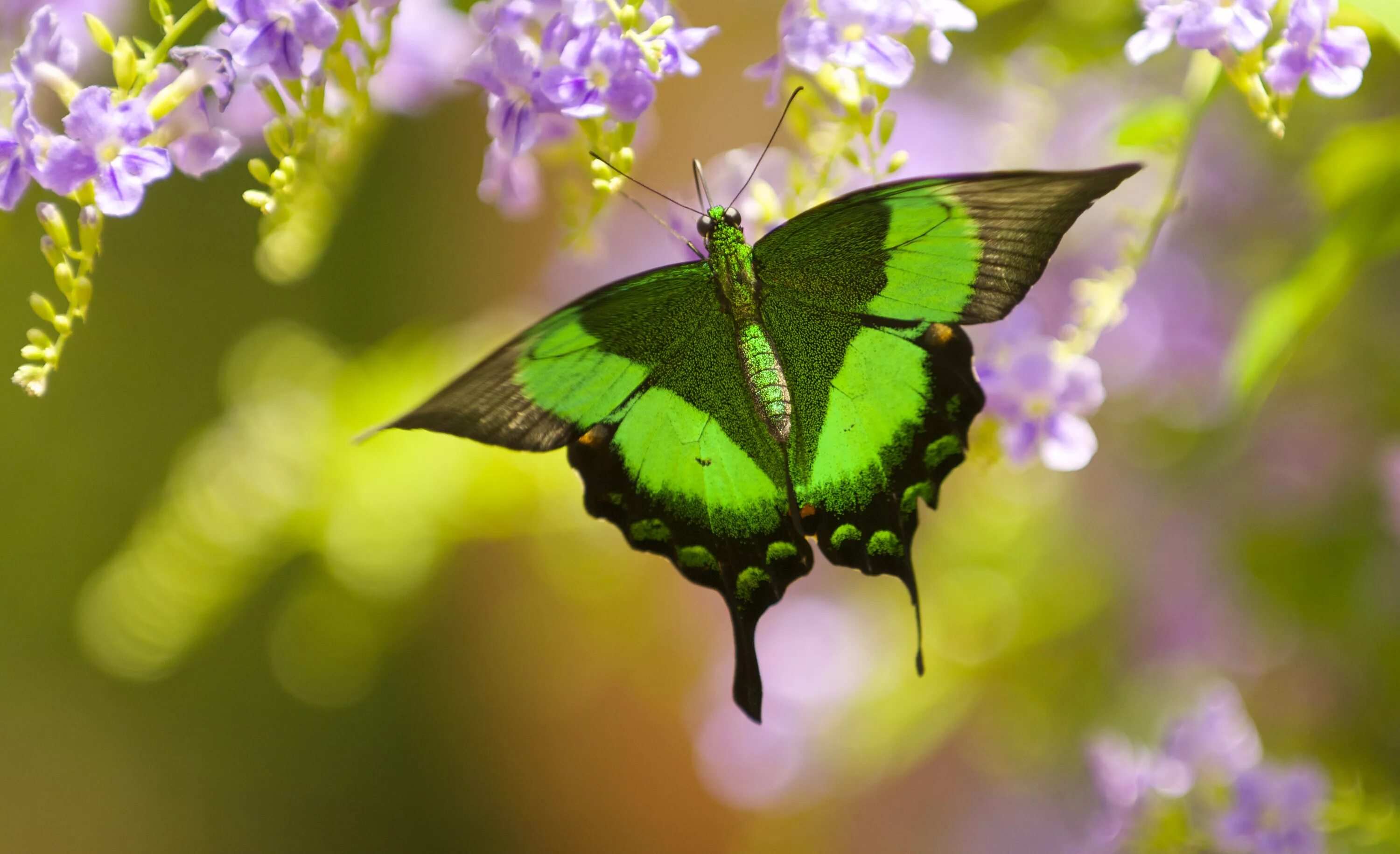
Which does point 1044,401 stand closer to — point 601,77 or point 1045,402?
point 1045,402

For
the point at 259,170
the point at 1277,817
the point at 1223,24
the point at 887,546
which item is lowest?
the point at 1277,817

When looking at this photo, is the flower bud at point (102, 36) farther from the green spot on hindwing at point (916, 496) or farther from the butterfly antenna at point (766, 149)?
the green spot on hindwing at point (916, 496)

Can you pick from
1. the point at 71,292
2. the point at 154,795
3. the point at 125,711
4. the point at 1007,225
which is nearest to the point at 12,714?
the point at 125,711

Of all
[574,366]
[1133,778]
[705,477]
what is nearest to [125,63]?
[574,366]

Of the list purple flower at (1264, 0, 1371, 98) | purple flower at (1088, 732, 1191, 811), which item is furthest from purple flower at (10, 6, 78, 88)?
purple flower at (1088, 732, 1191, 811)

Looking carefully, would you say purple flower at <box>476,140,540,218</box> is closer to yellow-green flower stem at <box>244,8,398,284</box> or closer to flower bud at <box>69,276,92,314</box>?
yellow-green flower stem at <box>244,8,398,284</box>

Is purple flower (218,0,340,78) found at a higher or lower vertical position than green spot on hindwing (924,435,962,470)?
higher

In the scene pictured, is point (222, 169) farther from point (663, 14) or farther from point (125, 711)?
point (663, 14)
